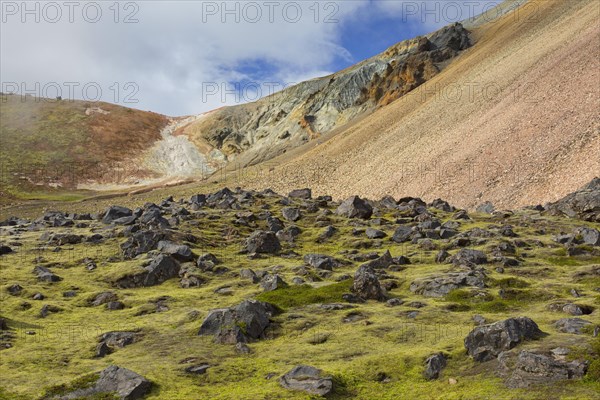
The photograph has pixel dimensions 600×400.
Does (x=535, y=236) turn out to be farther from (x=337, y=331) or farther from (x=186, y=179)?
(x=186, y=179)

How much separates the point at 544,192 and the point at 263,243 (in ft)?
81.3

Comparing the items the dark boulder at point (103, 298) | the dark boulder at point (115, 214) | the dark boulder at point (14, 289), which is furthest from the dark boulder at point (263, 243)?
the dark boulder at point (115, 214)

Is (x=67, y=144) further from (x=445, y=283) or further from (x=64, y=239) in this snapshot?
(x=445, y=283)

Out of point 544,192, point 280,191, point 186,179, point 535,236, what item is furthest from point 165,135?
point 535,236

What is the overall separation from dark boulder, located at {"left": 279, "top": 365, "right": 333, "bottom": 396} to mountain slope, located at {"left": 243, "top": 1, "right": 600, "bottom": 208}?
3399 cm

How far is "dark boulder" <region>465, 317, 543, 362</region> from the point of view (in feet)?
49.1

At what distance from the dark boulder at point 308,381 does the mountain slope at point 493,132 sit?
34.0 m

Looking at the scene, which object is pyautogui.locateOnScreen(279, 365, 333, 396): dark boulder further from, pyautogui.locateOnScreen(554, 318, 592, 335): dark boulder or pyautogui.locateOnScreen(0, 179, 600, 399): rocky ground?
pyautogui.locateOnScreen(554, 318, 592, 335): dark boulder

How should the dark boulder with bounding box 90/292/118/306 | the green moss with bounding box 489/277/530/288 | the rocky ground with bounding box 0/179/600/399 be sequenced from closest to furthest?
the rocky ground with bounding box 0/179/600/399, the green moss with bounding box 489/277/530/288, the dark boulder with bounding box 90/292/118/306

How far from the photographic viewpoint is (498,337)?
15.3 metres

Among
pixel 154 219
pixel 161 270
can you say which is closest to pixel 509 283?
pixel 161 270

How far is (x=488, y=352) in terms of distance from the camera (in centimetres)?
1497

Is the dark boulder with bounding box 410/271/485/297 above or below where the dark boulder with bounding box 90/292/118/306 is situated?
above

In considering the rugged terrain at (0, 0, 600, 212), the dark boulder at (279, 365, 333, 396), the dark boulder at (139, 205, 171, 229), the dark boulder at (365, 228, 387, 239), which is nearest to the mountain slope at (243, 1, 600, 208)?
the rugged terrain at (0, 0, 600, 212)
